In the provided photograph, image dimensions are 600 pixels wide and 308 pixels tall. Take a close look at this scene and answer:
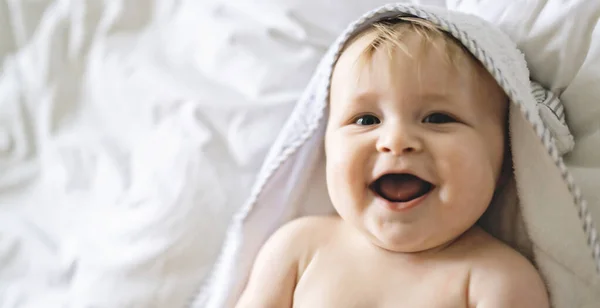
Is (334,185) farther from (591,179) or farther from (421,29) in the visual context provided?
(591,179)

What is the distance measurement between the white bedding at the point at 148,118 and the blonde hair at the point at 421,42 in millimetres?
163

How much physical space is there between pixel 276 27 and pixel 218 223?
38 centimetres

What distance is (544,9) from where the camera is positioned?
2.81 feet

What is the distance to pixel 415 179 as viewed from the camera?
76 centimetres

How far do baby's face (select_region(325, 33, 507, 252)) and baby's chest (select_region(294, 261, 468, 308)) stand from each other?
39mm

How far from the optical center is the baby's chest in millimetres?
739

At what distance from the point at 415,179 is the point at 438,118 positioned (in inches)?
3.3

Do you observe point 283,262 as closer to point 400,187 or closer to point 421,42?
point 400,187

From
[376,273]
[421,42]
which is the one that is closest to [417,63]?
[421,42]

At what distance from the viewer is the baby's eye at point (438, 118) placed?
29.4 inches

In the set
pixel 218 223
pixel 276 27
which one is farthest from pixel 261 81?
pixel 218 223

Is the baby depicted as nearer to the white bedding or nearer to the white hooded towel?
the white hooded towel

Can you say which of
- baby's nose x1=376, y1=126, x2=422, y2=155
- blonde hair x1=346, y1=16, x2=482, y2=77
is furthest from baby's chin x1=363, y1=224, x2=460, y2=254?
blonde hair x1=346, y1=16, x2=482, y2=77

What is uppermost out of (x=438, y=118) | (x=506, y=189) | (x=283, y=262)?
(x=438, y=118)
